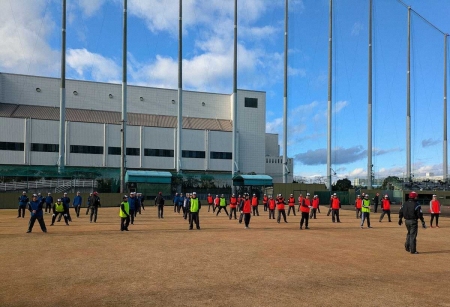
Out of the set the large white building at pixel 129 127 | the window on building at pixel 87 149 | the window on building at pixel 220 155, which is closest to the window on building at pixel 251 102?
the large white building at pixel 129 127

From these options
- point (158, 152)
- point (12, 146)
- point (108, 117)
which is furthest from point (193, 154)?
point (12, 146)

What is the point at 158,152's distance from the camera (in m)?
68.1

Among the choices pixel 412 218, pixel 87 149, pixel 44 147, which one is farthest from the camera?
pixel 87 149

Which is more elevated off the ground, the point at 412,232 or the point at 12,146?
the point at 12,146

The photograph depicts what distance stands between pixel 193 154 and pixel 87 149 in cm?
1807

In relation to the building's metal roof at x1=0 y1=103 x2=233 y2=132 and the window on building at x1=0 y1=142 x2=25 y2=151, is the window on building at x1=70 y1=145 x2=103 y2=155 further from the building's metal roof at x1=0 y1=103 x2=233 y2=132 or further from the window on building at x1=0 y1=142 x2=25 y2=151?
the window on building at x1=0 y1=142 x2=25 y2=151

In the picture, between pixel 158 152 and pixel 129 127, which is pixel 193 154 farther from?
pixel 129 127

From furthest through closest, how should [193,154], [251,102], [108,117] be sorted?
[251,102]
[193,154]
[108,117]

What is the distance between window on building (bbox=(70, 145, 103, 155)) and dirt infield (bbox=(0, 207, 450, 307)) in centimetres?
5041

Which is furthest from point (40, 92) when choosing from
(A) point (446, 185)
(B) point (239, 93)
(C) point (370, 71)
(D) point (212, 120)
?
(A) point (446, 185)

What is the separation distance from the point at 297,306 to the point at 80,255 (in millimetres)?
7423

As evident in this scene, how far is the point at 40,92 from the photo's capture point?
68.2 meters

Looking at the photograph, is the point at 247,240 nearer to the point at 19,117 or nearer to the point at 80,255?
the point at 80,255

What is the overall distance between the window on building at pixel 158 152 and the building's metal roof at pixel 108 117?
4678 millimetres
